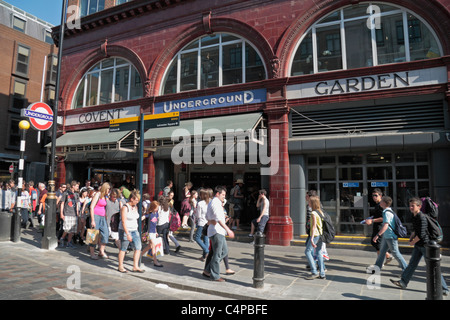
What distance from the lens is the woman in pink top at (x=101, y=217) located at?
26.1 feet

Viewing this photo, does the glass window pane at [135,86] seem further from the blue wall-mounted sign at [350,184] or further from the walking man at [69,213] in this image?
the blue wall-mounted sign at [350,184]

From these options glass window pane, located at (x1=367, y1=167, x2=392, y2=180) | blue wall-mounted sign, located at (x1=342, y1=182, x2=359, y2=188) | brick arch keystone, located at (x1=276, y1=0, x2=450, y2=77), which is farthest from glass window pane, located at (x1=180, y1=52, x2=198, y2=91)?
glass window pane, located at (x1=367, y1=167, x2=392, y2=180)

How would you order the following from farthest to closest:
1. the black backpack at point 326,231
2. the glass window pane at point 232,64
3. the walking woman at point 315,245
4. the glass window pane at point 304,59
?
the glass window pane at point 232,64
the glass window pane at point 304,59
the black backpack at point 326,231
the walking woman at point 315,245

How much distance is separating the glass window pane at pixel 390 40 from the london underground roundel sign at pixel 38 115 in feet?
35.1

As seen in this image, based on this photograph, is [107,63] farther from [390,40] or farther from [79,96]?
[390,40]

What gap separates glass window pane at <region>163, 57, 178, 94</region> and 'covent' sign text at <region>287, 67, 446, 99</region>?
5095 mm

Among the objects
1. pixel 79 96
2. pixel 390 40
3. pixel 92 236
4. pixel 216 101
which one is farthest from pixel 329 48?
pixel 79 96

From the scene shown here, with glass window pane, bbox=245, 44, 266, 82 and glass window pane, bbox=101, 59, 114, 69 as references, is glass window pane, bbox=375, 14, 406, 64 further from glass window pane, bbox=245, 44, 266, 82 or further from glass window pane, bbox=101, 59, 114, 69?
glass window pane, bbox=101, 59, 114, 69

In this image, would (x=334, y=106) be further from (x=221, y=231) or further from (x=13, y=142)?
(x=13, y=142)

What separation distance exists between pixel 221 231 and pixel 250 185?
28.5ft

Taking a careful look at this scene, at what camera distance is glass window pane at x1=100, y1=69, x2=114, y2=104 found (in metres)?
15.0

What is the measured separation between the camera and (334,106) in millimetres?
9906

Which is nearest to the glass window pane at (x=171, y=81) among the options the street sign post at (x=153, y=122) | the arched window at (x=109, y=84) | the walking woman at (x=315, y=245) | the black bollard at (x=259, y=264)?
the arched window at (x=109, y=84)
